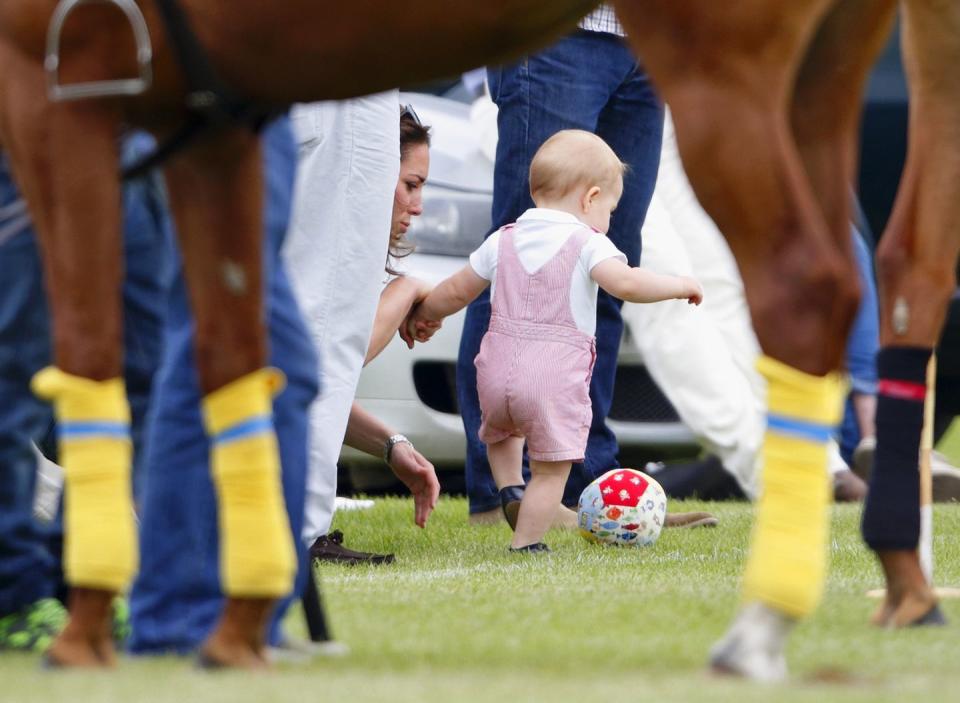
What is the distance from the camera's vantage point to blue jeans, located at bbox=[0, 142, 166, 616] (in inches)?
126

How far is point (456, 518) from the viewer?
20.1 ft

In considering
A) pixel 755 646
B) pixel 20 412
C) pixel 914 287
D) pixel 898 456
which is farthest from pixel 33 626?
pixel 914 287

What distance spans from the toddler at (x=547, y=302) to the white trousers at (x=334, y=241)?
0.67 m

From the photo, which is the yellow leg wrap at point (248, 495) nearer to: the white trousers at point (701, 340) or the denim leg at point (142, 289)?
the denim leg at point (142, 289)

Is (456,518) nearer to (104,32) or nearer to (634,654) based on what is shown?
(634,654)

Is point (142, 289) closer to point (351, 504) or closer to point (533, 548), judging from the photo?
point (533, 548)

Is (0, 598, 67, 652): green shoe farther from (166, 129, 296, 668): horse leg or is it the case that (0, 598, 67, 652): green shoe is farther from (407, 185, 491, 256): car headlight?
(407, 185, 491, 256): car headlight

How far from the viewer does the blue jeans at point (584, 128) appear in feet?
18.2

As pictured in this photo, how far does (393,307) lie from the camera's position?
212 inches

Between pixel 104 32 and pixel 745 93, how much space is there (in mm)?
935

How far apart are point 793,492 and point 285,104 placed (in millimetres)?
959

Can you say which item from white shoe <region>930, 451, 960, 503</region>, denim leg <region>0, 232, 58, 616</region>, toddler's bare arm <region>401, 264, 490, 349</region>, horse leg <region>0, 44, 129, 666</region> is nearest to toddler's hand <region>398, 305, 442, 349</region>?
toddler's bare arm <region>401, 264, 490, 349</region>

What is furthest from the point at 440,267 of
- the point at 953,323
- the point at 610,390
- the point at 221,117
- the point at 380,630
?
the point at 221,117

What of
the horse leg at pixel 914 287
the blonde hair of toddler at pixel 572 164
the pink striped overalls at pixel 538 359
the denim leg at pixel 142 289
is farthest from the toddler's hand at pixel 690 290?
the denim leg at pixel 142 289
